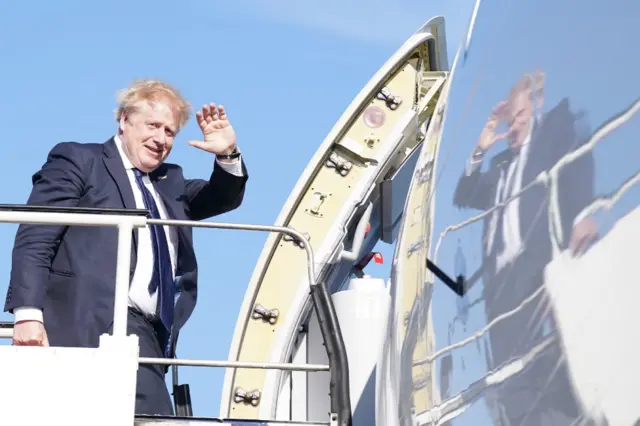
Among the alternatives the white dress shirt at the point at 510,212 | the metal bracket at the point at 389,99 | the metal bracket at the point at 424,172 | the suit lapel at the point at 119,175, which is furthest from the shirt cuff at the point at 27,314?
the metal bracket at the point at 389,99

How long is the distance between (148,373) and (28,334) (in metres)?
0.56

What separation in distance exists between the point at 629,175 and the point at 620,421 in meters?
0.36

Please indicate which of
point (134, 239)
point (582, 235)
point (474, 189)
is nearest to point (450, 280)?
point (474, 189)

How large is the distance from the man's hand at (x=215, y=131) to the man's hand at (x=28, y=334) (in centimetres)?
111

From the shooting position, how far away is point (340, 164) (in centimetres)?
791

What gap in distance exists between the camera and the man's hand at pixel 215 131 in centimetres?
498

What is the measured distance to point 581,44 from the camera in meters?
2.05

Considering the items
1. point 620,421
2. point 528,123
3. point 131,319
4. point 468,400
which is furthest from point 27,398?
point 620,421

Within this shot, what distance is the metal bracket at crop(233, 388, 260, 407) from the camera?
7340 mm

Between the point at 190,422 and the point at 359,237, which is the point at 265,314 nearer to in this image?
the point at 359,237

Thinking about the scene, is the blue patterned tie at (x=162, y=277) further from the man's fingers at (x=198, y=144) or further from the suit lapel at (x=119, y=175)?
the man's fingers at (x=198, y=144)

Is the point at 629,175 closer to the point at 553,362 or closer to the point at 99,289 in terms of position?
the point at 553,362

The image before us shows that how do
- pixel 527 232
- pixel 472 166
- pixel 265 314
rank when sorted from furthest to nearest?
pixel 265 314 → pixel 472 166 → pixel 527 232

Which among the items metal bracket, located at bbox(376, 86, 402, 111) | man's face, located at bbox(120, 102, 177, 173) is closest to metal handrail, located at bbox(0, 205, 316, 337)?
man's face, located at bbox(120, 102, 177, 173)
